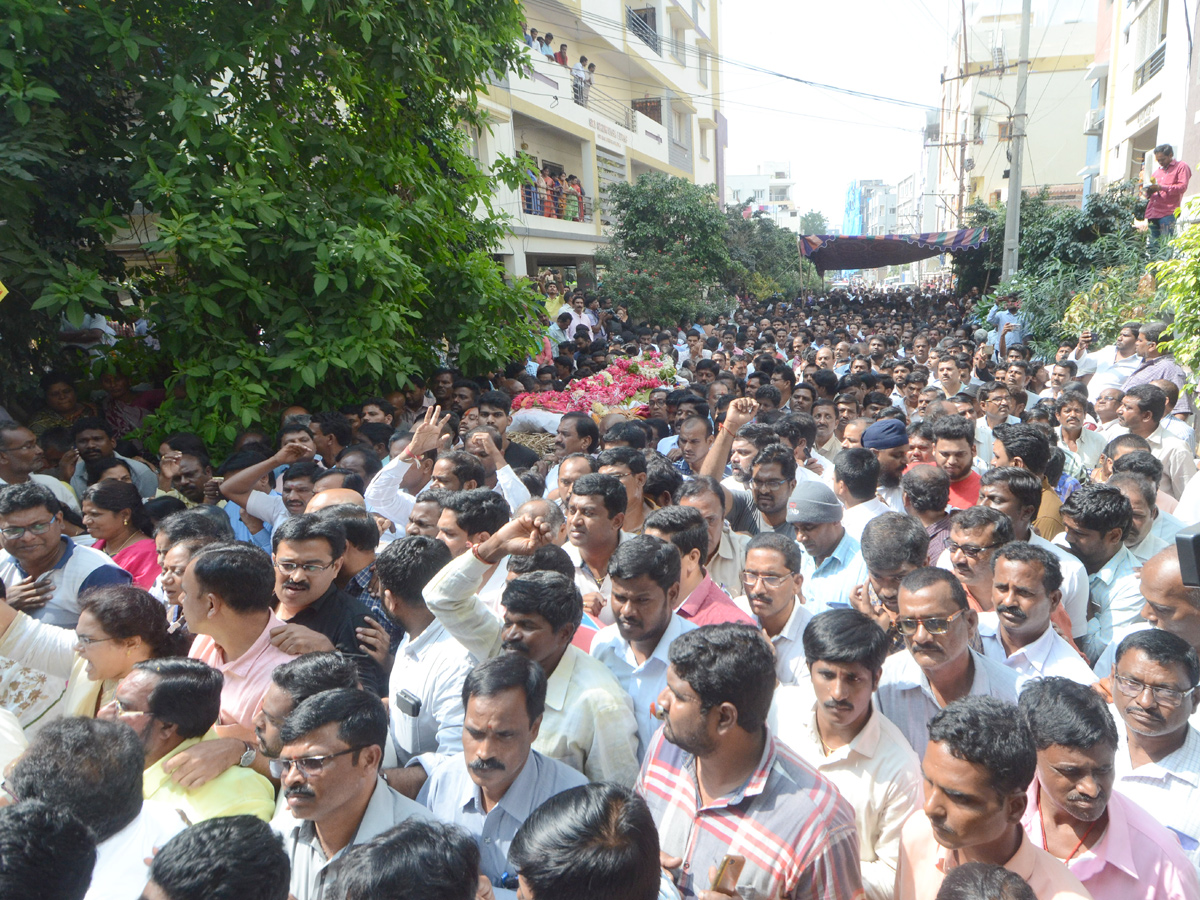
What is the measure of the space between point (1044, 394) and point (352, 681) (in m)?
7.76

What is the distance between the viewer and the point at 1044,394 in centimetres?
845

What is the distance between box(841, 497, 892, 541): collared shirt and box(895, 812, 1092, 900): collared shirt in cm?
234

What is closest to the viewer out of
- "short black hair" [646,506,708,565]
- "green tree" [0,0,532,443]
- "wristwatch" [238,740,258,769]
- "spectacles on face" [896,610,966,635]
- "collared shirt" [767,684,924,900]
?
"collared shirt" [767,684,924,900]

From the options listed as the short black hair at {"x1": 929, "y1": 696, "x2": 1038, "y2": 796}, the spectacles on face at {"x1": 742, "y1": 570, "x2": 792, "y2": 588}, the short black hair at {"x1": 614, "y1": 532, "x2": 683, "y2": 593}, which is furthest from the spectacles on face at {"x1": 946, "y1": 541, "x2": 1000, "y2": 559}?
the short black hair at {"x1": 929, "y1": 696, "x2": 1038, "y2": 796}

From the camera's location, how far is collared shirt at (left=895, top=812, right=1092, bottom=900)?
6.39 ft

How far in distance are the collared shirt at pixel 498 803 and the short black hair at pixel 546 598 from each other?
1.45 ft

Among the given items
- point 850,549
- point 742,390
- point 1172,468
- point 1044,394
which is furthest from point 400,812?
point 1044,394

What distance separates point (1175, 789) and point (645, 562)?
5.42ft

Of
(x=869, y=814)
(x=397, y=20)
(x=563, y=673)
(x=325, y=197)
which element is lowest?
(x=869, y=814)

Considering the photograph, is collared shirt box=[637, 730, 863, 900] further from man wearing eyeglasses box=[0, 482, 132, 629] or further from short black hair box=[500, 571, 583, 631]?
man wearing eyeglasses box=[0, 482, 132, 629]

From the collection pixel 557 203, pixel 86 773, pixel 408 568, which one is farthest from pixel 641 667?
pixel 557 203

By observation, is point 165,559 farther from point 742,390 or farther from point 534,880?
point 742,390

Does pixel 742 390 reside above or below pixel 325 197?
below

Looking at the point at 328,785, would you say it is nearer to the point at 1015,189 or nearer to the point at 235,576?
the point at 235,576
